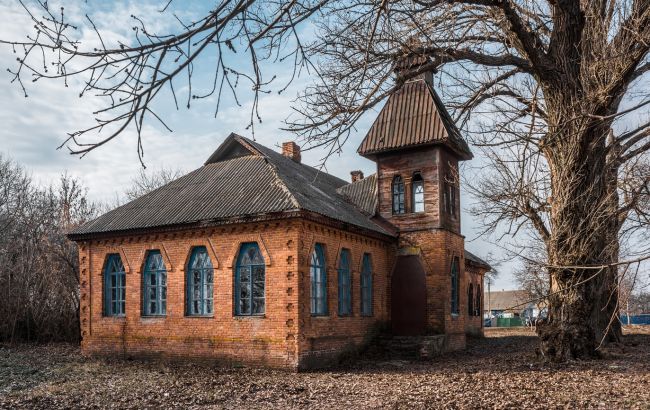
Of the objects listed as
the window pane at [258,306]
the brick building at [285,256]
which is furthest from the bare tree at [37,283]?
the window pane at [258,306]

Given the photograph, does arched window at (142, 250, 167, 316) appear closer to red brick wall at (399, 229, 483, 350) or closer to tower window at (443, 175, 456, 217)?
red brick wall at (399, 229, 483, 350)

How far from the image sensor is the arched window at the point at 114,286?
19.8 m

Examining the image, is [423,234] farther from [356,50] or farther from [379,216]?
[356,50]

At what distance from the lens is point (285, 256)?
16.5 m

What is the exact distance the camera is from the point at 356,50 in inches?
421

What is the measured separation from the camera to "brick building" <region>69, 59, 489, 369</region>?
16734 mm

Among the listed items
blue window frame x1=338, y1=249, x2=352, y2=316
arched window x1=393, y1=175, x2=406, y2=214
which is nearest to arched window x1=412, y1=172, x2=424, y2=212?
arched window x1=393, y1=175, x2=406, y2=214

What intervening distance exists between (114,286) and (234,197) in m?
5.19

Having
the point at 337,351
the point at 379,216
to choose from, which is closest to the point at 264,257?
the point at 337,351

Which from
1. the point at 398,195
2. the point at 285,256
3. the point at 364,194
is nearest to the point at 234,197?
the point at 285,256

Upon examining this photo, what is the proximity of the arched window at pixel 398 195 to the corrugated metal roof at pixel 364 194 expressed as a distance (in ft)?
2.40

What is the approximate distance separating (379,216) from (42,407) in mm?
13096

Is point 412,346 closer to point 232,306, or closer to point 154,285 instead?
point 232,306

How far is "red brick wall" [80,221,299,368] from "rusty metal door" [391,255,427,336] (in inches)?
238
